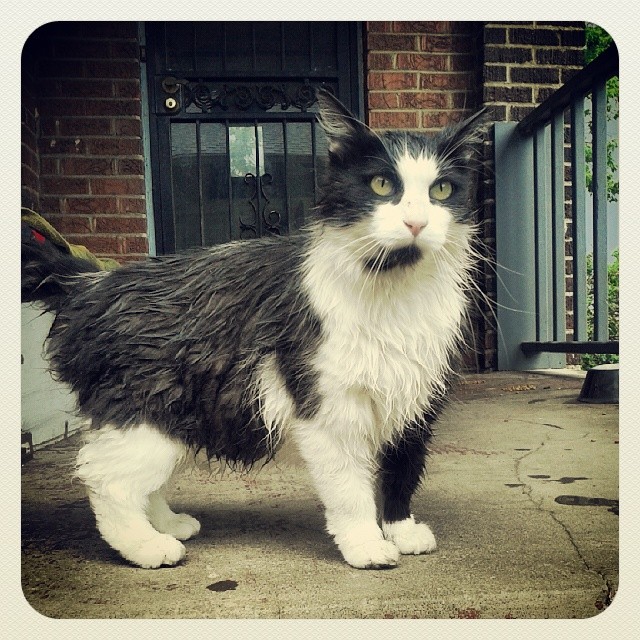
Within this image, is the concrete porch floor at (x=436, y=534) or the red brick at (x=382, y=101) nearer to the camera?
the concrete porch floor at (x=436, y=534)

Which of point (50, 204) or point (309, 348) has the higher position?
point (50, 204)

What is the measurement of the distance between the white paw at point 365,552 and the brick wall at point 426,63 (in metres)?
0.79

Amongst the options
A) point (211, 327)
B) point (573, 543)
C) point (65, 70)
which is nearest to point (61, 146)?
point (65, 70)

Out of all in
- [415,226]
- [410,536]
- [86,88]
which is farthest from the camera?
[86,88]

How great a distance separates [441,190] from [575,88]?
46 centimetres

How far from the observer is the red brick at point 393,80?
142cm

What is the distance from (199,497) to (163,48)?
0.86 metres

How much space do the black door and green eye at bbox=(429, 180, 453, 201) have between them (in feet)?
0.82

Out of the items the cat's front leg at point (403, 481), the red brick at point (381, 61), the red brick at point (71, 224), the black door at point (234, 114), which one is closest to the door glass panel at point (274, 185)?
the black door at point (234, 114)

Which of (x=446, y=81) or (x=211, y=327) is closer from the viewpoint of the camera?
(x=211, y=327)

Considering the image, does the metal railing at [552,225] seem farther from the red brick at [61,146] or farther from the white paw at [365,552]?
the red brick at [61,146]

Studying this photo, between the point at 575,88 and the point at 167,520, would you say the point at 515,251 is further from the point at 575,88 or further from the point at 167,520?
the point at 167,520

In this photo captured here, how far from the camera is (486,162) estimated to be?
1.37 m

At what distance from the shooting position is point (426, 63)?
146cm
